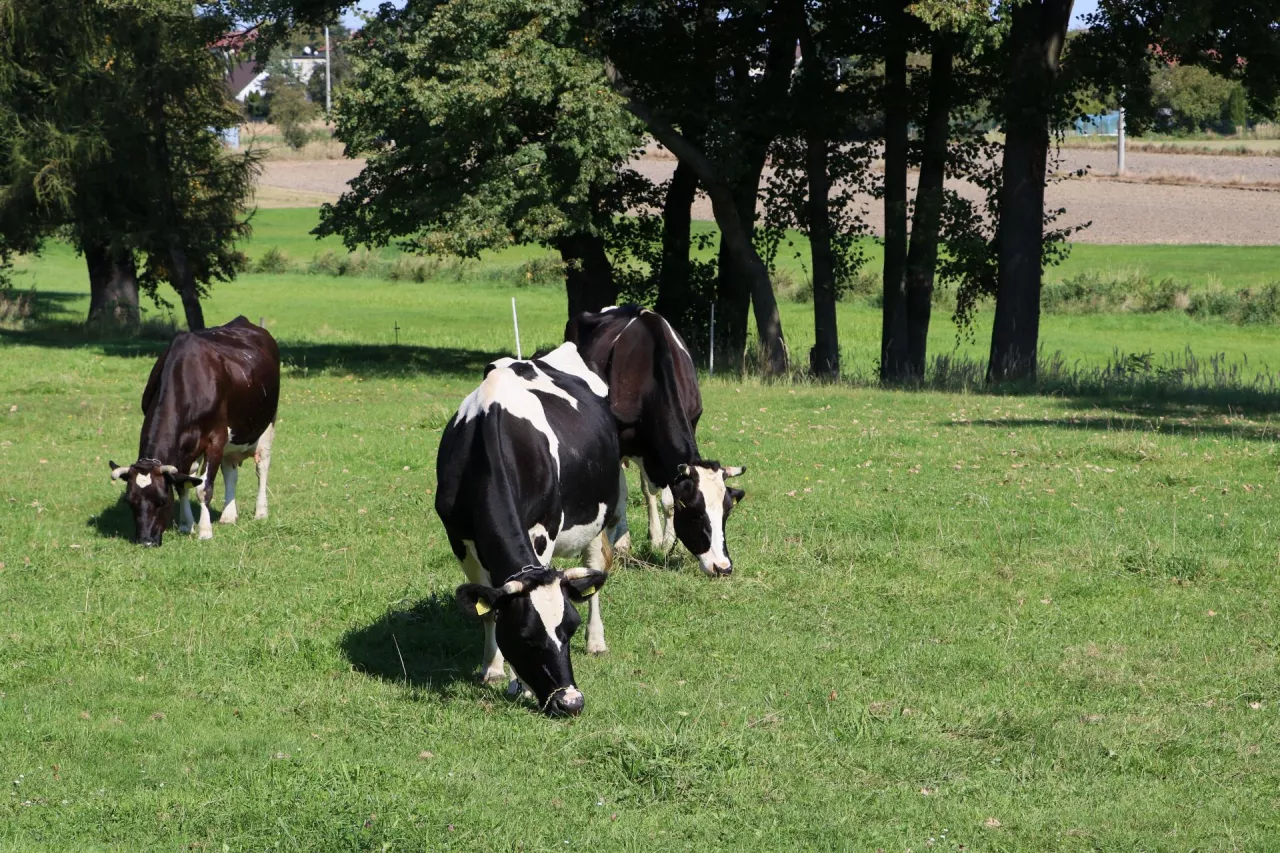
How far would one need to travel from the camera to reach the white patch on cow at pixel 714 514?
11633mm

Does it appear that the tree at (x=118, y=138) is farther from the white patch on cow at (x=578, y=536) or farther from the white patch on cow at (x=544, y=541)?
the white patch on cow at (x=544, y=541)

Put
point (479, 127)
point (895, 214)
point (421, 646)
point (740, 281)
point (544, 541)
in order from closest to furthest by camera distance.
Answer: point (544, 541) → point (421, 646) → point (479, 127) → point (895, 214) → point (740, 281)

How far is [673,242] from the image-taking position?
113 ft

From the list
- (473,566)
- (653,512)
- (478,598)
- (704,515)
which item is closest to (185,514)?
(653,512)

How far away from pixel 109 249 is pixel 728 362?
15.8 metres

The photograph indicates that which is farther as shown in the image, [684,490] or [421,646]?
[684,490]

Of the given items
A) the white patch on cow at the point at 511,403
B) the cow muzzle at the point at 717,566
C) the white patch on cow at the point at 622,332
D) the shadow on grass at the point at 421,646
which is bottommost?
the shadow on grass at the point at 421,646

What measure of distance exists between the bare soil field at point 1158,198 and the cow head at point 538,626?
163 feet

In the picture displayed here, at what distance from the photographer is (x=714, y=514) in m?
11.8

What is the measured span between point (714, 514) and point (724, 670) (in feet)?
7.81

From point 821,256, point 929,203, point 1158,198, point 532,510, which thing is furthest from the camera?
point 1158,198

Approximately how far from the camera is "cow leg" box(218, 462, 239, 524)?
14.7 m

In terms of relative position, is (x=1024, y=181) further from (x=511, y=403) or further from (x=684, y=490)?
(x=511, y=403)

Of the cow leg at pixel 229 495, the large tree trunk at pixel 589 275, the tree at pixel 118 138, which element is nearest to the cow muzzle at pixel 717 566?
the cow leg at pixel 229 495
